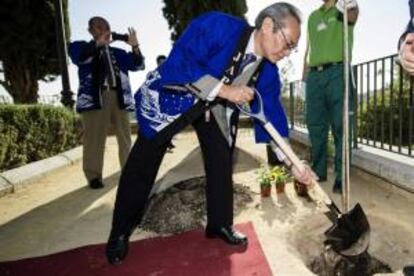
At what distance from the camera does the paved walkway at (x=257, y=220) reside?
337cm

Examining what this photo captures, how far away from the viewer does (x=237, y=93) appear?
2734 mm

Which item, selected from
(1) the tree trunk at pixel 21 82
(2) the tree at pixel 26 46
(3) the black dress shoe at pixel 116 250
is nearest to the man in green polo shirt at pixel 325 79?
(3) the black dress shoe at pixel 116 250

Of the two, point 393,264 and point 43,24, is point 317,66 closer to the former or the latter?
point 393,264

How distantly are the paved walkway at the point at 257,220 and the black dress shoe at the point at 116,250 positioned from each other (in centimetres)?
55

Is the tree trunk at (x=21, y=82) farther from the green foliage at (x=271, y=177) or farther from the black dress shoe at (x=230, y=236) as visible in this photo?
the black dress shoe at (x=230, y=236)

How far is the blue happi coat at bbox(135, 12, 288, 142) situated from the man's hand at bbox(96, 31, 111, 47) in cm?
264

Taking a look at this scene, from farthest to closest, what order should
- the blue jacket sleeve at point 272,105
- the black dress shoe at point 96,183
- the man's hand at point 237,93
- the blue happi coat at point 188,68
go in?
the black dress shoe at point 96,183
the blue jacket sleeve at point 272,105
the blue happi coat at point 188,68
the man's hand at point 237,93

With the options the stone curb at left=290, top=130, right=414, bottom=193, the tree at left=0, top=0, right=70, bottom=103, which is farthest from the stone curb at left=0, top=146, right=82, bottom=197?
the tree at left=0, top=0, right=70, bottom=103

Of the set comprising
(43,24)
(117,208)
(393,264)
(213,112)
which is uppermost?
(43,24)

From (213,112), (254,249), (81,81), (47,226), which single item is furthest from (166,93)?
(81,81)

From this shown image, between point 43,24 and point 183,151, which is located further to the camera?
point 43,24

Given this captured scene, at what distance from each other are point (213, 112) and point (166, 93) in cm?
36

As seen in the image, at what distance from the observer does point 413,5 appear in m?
2.00

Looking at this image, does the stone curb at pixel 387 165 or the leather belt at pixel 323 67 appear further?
the leather belt at pixel 323 67
